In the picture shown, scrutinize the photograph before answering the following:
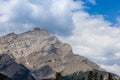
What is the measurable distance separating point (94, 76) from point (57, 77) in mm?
26078

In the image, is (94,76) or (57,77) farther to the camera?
(94,76)

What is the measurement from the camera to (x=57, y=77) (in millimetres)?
126438

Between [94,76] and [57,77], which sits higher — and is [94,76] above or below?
above

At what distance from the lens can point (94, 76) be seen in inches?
5778
